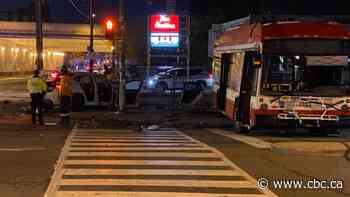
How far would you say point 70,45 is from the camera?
110000 millimetres

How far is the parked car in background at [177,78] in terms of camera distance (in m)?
47.7

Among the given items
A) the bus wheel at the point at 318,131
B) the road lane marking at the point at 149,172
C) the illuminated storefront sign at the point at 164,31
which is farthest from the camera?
the illuminated storefront sign at the point at 164,31

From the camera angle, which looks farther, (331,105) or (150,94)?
(150,94)

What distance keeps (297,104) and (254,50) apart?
6.08ft

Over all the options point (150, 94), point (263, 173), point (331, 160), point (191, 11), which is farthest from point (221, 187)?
point (191, 11)

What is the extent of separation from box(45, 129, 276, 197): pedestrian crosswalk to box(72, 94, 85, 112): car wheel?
1089 centimetres

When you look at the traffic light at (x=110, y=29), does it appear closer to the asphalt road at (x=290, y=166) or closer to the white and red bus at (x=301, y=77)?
the white and red bus at (x=301, y=77)

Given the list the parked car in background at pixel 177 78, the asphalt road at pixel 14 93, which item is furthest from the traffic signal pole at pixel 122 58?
the parked car in background at pixel 177 78

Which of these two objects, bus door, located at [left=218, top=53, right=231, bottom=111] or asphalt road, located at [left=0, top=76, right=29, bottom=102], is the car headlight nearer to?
asphalt road, located at [left=0, top=76, right=29, bottom=102]

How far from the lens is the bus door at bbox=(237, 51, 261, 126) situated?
795 inches

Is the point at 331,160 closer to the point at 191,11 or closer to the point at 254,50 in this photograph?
the point at 254,50

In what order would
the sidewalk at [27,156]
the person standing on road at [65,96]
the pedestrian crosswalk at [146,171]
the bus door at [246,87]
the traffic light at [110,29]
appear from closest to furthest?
the pedestrian crosswalk at [146,171], the sidewalk at [27,156], the bus door at [246,87], the person standing on road at [65,96], the traffic light at [110,29]

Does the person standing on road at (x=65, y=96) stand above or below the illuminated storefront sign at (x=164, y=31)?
below

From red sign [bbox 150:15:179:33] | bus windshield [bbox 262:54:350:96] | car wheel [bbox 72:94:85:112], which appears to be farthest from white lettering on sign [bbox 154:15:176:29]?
bus windshield [bbox 262:54:350:96]
